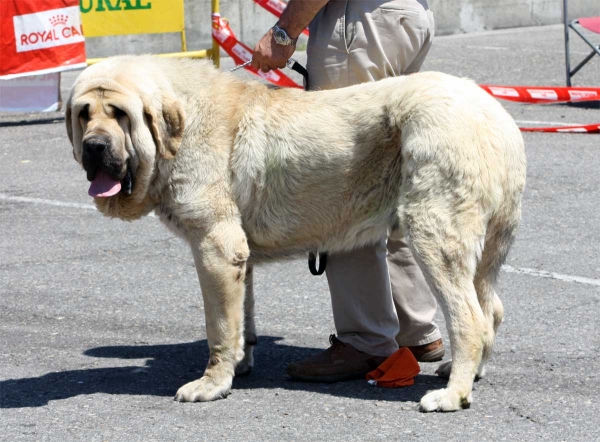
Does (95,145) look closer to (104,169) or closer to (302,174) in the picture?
(104,169)

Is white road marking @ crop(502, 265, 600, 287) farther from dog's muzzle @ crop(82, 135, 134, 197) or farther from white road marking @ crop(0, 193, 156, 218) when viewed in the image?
white road marking @ crop(0, 193, 156, 218)

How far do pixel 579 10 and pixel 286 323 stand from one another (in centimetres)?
1619

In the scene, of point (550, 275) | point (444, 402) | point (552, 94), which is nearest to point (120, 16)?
point (552, 94)

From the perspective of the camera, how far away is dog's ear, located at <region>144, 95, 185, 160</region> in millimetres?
4418

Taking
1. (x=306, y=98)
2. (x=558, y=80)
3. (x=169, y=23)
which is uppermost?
(x=306, y=98)

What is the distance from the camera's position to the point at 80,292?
605 centimetres

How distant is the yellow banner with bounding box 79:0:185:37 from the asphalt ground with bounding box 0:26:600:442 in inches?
151

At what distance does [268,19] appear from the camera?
17062 millimetres

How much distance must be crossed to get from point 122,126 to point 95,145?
0.17m

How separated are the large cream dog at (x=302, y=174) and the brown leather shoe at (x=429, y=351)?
29cm

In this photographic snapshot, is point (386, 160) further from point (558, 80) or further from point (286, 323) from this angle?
point (558, 80)

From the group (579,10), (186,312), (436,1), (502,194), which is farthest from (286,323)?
(579,10)

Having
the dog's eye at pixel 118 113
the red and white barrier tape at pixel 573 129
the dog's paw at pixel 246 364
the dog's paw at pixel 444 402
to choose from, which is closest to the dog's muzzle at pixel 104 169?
the dog's eye at pixel 118 113

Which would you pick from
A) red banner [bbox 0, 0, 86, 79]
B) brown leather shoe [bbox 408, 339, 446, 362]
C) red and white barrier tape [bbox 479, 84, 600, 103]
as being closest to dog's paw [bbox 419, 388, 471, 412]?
brown leather shoe [bbox 408, 339, 446, 362]
